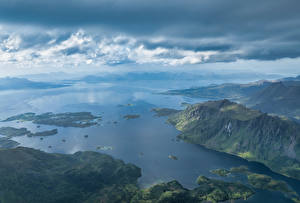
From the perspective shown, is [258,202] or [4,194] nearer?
[4,194]

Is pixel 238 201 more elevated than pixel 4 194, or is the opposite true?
pixel 4 194

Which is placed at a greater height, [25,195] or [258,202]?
[25,195]

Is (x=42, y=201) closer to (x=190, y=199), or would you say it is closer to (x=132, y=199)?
(x=132, y=199)

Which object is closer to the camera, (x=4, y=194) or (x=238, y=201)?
(x=4, y=194)

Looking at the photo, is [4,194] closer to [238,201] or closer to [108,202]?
[108,202]

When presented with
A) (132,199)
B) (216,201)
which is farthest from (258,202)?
(132,199)

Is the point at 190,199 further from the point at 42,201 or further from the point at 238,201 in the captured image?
the point at 42,201

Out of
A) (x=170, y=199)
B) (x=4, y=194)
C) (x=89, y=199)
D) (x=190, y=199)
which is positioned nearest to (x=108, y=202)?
(x=89, y=199)
